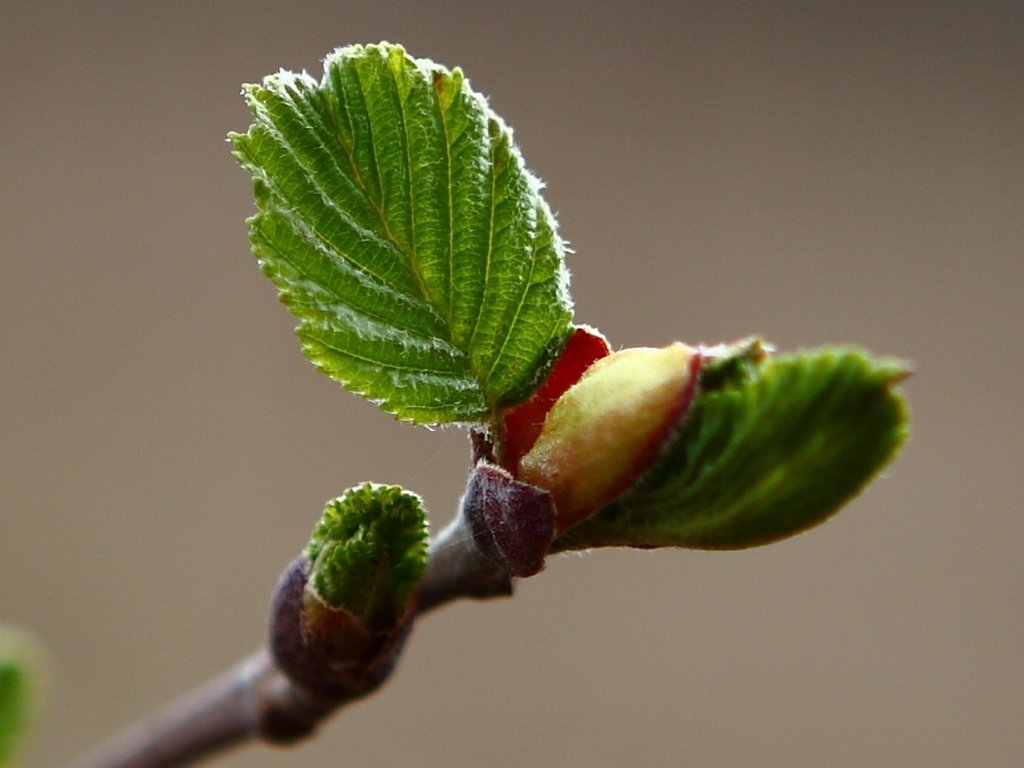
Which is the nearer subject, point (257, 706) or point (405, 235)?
point (405, 235)

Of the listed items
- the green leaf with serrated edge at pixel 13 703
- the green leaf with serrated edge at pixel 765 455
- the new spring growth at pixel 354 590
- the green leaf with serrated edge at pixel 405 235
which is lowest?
the green leaf with serrated edge at pixel 13 703

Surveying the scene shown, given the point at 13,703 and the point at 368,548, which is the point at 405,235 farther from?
the point at 13,703

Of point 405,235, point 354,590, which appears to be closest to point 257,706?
point 354,590

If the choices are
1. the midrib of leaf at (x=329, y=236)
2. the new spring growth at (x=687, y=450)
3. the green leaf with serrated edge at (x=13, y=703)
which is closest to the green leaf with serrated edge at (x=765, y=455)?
the new spring growth at (x=687, y=450)

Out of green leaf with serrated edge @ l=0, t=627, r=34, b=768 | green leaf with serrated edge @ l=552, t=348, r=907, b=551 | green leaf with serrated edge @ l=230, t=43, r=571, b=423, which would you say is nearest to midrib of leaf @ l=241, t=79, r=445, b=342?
green leaf with serrated edge @ l=230, t=43, r=571, b=423

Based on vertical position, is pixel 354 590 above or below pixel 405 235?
below

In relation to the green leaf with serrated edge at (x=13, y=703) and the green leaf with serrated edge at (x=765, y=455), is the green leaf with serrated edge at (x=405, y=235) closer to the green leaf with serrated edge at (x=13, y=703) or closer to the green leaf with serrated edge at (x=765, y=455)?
the green leaf with serrated edge at (x=765, y=455)

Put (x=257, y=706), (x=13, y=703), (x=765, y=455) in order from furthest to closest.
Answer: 1. (x=13, y=703)
2. (x=257, y=706)
3. (x=765, y=455)

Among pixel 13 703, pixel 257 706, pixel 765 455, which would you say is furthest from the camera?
pixel 13 703
